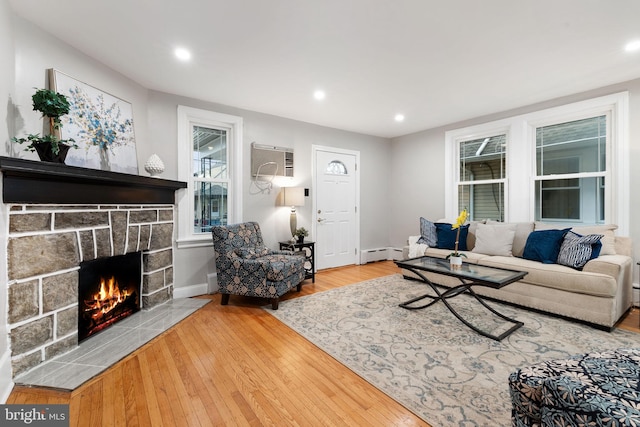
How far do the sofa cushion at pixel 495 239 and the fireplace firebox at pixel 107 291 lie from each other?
419cm

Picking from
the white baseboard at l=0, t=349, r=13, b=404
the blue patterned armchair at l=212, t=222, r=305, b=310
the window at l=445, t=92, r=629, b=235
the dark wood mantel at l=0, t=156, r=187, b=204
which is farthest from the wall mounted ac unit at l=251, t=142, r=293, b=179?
the white baseboard at l=0, t=349, r=13, b=404

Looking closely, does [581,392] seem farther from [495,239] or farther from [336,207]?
[336,207]

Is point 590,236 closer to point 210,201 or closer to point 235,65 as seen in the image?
point 235,65

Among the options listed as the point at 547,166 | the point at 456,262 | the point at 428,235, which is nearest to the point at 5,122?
the point at 456,262

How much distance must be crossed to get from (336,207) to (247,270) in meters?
2.35

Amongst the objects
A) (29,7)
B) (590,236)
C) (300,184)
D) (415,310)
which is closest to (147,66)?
(29,7)

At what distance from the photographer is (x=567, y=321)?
2670mm

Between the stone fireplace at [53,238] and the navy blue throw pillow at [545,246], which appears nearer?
the stone fireplace at [53,238]

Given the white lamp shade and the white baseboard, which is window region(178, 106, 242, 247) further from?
the white baseboard

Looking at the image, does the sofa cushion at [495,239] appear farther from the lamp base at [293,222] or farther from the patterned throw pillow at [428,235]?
the lamp base at [293,222]

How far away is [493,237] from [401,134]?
2.69 metres

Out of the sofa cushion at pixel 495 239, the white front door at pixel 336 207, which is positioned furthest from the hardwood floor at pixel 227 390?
the sofa cushion at pixel 495 239

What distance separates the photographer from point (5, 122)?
1813 mm

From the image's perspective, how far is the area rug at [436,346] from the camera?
63.0 inches
